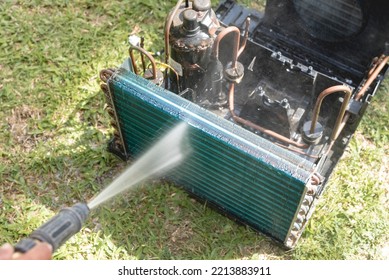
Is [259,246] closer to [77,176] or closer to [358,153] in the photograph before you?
[358,153]

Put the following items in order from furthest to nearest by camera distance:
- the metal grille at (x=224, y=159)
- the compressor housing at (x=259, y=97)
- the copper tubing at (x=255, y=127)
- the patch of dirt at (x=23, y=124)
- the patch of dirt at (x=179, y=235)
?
the patch of dirt at (x=23, y=124)
the patch of dirt at (x=179, y=235)
the copper tubing at (x=255, y=127)
the compressor housing at (x=259, y=97)
the metal grille at (x=224, y=159)

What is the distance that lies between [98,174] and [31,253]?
178 centimetres

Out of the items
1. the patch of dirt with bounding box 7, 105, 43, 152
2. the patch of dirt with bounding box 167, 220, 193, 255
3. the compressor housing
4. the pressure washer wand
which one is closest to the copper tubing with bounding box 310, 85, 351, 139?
the compressor housing

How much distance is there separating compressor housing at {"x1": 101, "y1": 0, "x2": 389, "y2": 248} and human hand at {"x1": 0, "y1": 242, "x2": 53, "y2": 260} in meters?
1.15

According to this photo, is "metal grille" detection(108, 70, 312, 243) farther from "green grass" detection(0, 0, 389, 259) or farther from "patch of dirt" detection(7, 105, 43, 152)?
"patch of dirt" detection(7, 105, 43, 152)

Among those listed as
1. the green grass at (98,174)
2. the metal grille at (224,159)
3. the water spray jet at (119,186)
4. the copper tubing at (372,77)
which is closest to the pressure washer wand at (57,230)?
the water spray jet at (119,186)

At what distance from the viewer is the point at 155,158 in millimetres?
4039

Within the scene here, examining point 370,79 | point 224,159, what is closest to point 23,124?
point 224,159

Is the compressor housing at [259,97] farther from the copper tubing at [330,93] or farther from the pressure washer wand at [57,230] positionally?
the pressure washer wand at [57,230]

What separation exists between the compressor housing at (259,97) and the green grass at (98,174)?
0.60 feet

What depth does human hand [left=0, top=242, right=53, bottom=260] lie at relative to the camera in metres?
2.49

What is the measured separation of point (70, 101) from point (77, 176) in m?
0.71

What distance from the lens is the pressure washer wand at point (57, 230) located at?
8.43 feet

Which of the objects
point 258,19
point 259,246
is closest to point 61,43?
point 258,19
